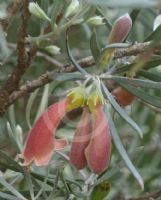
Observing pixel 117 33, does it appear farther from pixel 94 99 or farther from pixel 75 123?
pixel 75 123

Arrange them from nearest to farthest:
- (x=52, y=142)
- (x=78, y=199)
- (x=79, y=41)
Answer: (x=52, y=142), (x=78, y=199), (x=79, y=41)

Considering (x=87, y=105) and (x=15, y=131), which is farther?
(x=15, y=131)

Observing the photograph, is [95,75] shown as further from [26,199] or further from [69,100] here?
[26,199]

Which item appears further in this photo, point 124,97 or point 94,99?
point 124,97

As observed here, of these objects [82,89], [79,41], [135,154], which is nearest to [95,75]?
[82,89]

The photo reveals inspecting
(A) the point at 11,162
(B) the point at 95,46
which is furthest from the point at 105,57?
(A) the point at 11,162

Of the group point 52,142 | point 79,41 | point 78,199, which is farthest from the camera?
point 79,41

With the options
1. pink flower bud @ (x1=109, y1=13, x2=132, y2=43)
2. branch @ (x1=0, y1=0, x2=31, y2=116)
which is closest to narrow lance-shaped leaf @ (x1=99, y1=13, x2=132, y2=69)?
pink flower bud @ (x1=109, y1=13, x2=132, y2=43)
